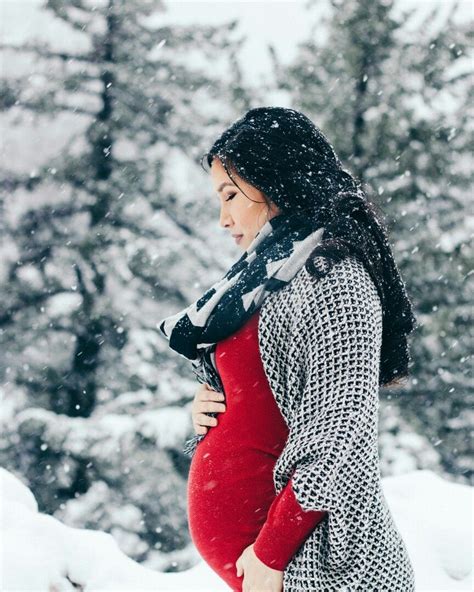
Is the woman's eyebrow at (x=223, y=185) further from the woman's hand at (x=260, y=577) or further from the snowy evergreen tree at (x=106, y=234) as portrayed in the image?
the snowy evergreen tree at (x=106, y=234)

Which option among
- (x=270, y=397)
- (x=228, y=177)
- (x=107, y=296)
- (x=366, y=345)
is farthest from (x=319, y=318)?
(x=107, y=296)

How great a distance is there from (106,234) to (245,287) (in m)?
7.51

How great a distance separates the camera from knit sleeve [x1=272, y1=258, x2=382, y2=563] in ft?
4.47

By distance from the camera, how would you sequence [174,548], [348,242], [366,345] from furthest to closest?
[174,548]
[348,242]
[366,345]

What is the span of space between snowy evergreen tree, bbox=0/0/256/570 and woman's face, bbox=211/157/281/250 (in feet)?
23.7

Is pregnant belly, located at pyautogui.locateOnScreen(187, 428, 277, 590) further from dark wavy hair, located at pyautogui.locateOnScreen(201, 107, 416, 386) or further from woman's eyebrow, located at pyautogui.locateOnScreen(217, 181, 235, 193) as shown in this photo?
woman's eyebrow, located at pyautogui.locateOnScreen(217, 181, 235, 193)

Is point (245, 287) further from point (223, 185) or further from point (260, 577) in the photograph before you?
point (260, 577)

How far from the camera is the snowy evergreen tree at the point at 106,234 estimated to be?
357 inches

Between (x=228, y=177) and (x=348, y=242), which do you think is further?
(x=228, y=177)

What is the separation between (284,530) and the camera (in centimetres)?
138

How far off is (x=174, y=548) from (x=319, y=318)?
9.44m

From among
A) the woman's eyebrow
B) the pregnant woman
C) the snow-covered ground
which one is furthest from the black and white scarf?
the snow-covered ground

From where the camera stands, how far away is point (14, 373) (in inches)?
372

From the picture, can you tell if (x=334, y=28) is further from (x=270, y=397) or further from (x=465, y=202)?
(x=270, y=397)
